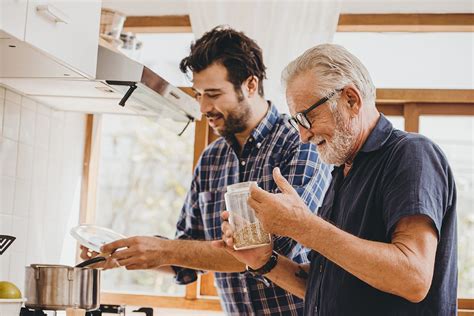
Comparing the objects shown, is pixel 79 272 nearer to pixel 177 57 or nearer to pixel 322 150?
pixel 322 150

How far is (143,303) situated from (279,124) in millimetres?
1245

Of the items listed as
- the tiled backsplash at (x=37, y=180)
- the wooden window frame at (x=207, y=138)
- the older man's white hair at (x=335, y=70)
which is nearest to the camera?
the older man's white hair at (x=335, y=70)

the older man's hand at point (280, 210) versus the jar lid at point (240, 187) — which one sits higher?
the jar lid at point (240, 187)

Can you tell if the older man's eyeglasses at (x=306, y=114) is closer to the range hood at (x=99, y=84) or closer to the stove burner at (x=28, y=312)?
the range hood at (x=99, y=84)

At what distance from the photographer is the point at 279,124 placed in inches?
107

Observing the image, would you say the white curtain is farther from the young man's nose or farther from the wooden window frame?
the young man's nose

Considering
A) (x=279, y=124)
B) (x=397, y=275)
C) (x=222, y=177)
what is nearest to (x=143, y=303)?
(x=222, y=177)

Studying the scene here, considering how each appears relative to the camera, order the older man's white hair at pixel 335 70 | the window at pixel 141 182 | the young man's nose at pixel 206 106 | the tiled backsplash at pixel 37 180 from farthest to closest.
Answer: the window at pixel 141 182
the tiled backsplash at pixel 37 180
the young man's nose at pixel 206 106
the older man's white hair at pixel 335 70

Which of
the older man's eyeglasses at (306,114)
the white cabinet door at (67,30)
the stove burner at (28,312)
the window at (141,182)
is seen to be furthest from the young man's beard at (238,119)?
the window at (141,182)

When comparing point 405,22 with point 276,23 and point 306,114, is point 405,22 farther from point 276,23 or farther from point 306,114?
point 306,114

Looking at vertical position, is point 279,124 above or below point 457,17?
below

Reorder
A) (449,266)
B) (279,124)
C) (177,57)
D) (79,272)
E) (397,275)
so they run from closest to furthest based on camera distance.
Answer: (397,275)
(449,266)
(79,272)
(279,124)
(177,57)

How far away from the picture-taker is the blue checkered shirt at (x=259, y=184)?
2.53 m

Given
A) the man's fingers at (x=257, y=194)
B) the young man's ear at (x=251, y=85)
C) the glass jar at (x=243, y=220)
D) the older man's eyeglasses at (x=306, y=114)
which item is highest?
the young man's ear at (x=251, y=85)
